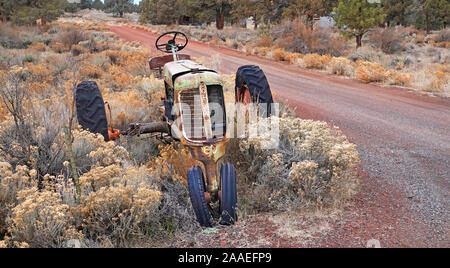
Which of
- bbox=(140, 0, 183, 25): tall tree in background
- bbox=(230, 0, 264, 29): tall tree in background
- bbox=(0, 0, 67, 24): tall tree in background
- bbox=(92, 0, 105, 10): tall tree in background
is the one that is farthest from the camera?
bbox=(92, 0, 105, 10): tall tree in background

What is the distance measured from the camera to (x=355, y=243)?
3305 millimetres

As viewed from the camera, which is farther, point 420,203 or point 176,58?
point 176,58

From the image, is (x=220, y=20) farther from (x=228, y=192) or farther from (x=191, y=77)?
(x=228, y=192)

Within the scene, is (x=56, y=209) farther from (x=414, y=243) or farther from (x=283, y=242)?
(x=414, y=243)

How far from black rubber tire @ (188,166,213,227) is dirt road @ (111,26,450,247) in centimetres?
112

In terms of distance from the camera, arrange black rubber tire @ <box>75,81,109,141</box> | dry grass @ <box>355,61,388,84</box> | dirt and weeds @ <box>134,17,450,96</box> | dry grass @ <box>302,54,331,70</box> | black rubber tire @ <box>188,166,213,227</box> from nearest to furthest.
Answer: black rubber tire @ <box>188,166,213,227</box>, black rubber tire @ <box>75,81,109,141</box>, dirt and weeds @ <box>134,17,450,96</box>, dry grass @ <box>355,61,388,84</box>, dry grass @ <box>302,54,331,70</box>

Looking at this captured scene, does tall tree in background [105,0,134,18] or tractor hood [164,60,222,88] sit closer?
tractor hood [164,60,222,88]

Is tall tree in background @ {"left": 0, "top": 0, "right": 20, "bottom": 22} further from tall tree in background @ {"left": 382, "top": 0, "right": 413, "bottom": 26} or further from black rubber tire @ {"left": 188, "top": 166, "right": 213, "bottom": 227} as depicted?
tall tree in background @ {"left": 382, "top": 0, "right": 413, "bottom": 26}

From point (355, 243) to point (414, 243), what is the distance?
54cm

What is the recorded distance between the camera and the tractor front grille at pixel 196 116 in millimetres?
3867

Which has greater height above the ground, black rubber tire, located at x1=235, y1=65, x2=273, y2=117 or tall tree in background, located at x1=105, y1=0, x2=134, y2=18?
tall tree in background, located at x1=105, y1=0, x2=134, y2=18

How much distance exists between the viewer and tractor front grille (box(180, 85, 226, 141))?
12.7 ft

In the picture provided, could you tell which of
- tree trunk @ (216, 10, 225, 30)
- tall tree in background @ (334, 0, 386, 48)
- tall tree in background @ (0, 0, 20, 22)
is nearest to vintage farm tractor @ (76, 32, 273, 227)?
tall tree in background @ (334, 0, 386, 48)
